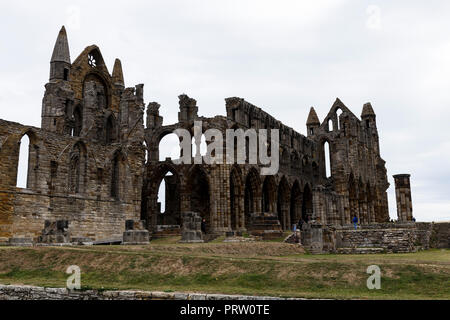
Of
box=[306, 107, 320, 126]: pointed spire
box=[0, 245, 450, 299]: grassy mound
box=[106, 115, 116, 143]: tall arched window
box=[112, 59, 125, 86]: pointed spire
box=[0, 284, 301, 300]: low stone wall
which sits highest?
box=[112, 59, 125, 86]: pointed spire

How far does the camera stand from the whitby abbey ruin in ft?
69.7

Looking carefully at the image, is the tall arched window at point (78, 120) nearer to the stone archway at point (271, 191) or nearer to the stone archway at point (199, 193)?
the stone archway at point (199, 193)

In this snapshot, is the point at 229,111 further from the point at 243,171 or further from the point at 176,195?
the point at 176,195

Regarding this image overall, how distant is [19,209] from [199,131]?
51.2 ft

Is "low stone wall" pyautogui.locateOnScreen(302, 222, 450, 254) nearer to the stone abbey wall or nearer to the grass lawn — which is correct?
the stone abbey wall

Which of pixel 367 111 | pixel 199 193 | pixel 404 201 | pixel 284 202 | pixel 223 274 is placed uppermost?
pixel 367 111

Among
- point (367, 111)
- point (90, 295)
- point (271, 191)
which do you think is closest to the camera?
point (90, 295)

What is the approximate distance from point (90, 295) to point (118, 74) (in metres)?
30.8

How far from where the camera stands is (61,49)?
33.2 meters

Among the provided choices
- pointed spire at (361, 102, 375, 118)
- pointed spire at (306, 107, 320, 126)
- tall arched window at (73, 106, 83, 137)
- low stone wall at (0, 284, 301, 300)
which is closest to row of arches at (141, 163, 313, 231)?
tall arched window at (73, 106, 83, 137)

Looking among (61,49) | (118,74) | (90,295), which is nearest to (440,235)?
(90,295)

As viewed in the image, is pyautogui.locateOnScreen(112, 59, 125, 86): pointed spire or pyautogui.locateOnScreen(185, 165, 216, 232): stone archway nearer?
pyautogui.locateOnScreen(185, 165, 216, 232): stone archway

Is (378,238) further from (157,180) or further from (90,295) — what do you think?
(157,180)

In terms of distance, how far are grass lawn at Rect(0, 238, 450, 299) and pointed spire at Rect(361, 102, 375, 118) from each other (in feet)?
149
